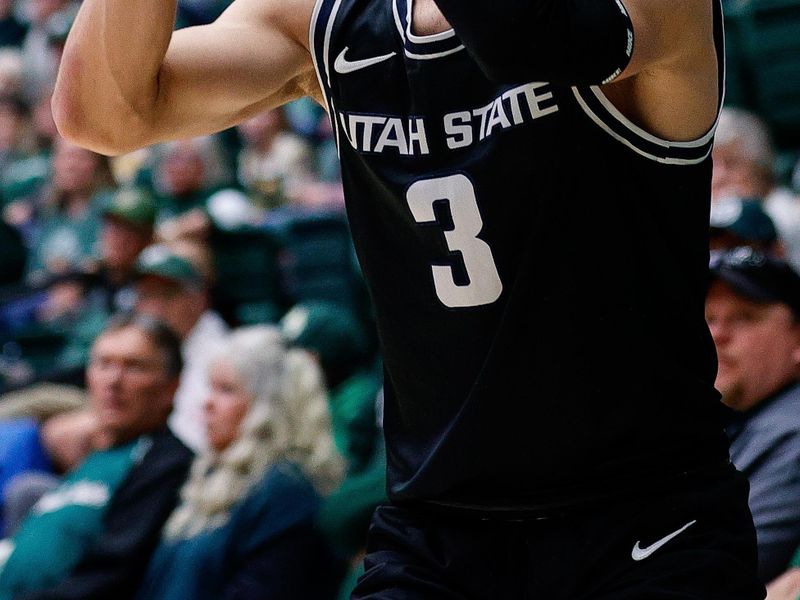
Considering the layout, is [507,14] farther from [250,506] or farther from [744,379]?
[250,506]

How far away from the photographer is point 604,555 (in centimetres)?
193

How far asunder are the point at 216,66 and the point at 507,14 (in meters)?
0.67

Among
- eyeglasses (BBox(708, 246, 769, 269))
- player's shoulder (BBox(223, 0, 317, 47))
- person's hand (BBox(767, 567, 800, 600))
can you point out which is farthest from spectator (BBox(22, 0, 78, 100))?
player's shoulder (BBox(223, 0, 317, 47))

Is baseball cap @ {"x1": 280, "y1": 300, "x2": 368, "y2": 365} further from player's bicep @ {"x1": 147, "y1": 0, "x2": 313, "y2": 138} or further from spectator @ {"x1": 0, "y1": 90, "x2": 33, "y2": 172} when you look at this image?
spectator @ {"x1": 0, "y1": 90, "x2": 33, "y2": 172}

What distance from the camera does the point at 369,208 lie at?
2.07 m

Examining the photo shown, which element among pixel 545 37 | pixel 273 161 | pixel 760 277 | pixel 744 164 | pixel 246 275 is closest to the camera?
pixel 545 37

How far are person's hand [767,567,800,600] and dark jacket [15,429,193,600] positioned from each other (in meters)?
1.92

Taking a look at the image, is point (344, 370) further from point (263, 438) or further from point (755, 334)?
point (755, 334)

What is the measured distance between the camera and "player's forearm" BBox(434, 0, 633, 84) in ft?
5.46

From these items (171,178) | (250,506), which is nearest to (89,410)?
(250,506)

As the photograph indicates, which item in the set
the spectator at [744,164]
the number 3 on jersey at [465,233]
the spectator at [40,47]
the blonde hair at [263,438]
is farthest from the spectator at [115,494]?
the spectator at [40,47]

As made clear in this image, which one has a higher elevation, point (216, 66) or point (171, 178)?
point (216, 66)

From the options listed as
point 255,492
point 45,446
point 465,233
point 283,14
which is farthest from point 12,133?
point 465,233

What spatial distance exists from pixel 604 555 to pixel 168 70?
99 centimetres
